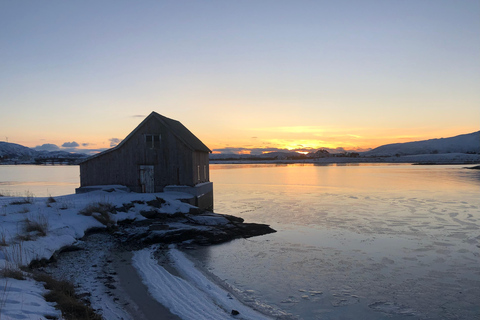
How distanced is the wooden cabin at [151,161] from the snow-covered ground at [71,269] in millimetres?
7382

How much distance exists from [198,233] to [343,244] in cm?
758

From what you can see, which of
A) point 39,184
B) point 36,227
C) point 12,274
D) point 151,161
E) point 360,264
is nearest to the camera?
point 12,274

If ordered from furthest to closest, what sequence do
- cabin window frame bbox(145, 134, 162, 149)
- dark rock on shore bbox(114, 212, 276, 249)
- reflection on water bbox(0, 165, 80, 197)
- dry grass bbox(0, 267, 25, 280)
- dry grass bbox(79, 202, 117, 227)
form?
reflection on water bbox(0, 165, 80, 197)
cabin window frame bbox(145, 134, 162, 149)
dry grass bbox(79, 202, 117, 227)
dark rock on shore bbox(114, 212, 276, 249)
dry grass bbox(0, 267, 25, 280)

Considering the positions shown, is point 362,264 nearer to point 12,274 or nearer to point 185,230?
point 185,230

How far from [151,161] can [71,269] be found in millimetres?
14967

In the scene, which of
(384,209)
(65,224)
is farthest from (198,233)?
(384,209)

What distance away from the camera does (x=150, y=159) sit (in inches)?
1001

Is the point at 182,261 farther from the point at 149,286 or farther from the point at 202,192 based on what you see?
the point at 202,192

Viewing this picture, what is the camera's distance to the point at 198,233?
1775cm

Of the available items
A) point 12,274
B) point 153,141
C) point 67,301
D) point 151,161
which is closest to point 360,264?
point 67,301

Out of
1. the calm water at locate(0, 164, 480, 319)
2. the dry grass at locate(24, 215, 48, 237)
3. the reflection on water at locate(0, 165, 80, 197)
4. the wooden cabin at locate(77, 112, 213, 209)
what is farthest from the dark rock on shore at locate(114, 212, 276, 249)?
the reflection on water at locate(0, 165, 80, 197)

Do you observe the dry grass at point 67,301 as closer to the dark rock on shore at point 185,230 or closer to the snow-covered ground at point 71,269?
the snow-covered ground at point 71,269

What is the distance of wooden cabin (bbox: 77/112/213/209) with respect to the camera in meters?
25.2

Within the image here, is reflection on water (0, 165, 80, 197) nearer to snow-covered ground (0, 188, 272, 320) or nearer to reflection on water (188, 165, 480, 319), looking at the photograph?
snow-covered ground (0, 188, 272, 320)
